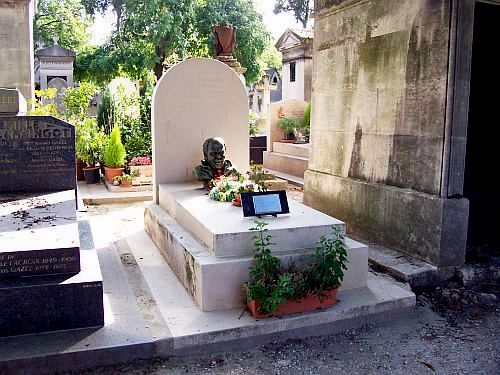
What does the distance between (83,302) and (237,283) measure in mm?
1217

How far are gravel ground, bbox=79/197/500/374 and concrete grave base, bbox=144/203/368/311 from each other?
1.63 feet

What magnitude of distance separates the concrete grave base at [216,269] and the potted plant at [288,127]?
8.67 m

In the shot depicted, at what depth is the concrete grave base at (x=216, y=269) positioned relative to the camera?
410cm

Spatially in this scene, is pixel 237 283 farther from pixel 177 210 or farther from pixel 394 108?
pixel 394 108

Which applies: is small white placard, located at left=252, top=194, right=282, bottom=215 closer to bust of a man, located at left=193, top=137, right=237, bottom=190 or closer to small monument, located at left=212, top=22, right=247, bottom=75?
bust of a man, located at left=193, top=137, right=237, bottom=190

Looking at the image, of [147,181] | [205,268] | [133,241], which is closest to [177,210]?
[133,241]

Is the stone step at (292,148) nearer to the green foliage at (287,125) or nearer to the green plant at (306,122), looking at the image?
the green foliage at (287,125)

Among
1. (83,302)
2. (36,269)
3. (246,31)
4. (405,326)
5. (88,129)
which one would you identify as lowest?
(405,326)

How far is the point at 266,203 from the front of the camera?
479 centimetres

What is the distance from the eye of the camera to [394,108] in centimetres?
Answer: 559

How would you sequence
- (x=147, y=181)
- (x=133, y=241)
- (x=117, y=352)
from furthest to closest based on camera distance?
(x=147, y=181) < (x=133, y=241) < (x=117, y=352)

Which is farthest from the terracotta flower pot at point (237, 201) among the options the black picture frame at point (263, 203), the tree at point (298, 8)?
the tree at point (298, 8)

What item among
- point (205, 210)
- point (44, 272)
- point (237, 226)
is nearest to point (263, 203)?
point (237, 226)

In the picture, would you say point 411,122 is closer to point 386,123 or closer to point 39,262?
point 386,123
